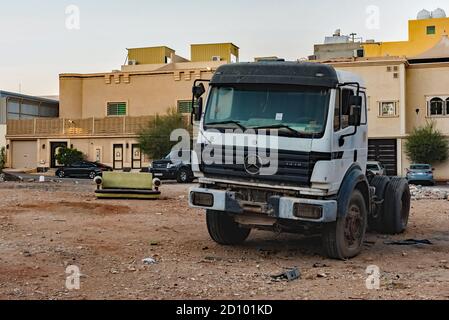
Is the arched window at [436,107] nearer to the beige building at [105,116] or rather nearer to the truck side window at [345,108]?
the beige building at [105,116]

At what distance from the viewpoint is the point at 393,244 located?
11.6 meters

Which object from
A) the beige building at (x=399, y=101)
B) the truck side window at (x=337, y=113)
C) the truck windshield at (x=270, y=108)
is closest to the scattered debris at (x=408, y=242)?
the truck side window at (x=337, y=113)

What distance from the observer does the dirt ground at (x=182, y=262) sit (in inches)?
286

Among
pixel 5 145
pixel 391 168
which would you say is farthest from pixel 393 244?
pixel 5 145

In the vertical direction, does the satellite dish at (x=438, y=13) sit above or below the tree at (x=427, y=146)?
above

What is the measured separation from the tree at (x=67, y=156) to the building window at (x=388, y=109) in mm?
25435

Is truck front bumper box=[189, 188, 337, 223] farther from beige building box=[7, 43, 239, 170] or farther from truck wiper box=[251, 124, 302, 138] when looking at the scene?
beige building box=[7, 43, 239, 170]

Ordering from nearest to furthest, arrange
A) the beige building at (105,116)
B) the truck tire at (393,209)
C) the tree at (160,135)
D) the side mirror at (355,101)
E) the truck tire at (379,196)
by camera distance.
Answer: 1. the side mirror at (355,101)
2. the truck tire at (379,196)
3. the truck tire at (393,209)
4. the tree at (160,135)
5. the beige building at (105,116)

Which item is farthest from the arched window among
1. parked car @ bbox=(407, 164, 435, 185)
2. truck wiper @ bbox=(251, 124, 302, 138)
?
truck wiper @ bbox=(251, 124, 302, 138)

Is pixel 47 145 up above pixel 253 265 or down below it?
above

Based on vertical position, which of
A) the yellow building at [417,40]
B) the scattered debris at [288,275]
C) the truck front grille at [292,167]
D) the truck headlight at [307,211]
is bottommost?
the scattered debris at [288,275]

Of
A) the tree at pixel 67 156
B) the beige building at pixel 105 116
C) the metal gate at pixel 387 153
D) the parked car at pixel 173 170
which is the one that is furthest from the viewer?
the beige building at pixel 105 116

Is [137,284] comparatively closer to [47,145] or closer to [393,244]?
[393,244]
